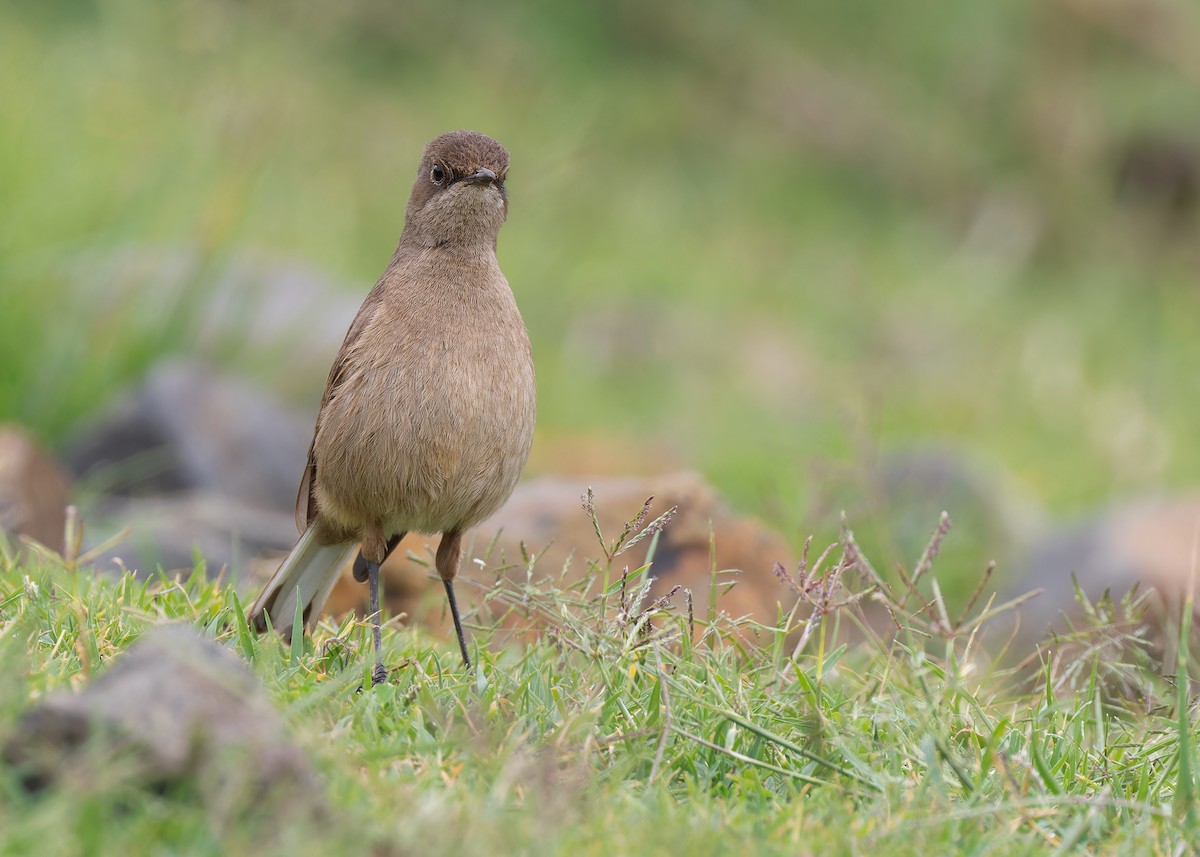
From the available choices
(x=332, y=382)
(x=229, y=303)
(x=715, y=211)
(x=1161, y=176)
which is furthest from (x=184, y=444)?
(x=1161, y=176)

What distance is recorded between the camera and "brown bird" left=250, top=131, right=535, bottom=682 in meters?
4.40

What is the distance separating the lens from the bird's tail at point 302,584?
4.57 meters

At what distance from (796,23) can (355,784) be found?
15.9m

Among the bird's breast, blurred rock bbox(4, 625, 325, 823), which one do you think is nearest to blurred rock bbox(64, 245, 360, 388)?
the bird's breast

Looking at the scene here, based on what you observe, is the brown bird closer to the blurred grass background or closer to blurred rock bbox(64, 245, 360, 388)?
the blurred grass background

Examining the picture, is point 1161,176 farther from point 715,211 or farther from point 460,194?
point 460,194

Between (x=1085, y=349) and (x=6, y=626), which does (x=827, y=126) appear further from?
(x=6, y=626)

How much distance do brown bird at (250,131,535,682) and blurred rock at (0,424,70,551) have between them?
133cm

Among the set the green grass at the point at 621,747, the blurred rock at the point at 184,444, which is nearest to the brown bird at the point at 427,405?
the green grass at the point at 621,747

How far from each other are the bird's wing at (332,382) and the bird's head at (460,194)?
265 mm

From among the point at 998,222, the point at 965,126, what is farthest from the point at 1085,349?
the point at 965,126

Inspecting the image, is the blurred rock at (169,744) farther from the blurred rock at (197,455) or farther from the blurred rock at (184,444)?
the blurred rock at (184,444)

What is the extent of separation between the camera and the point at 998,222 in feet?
56.3

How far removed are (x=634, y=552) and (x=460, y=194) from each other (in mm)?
→ 1708
